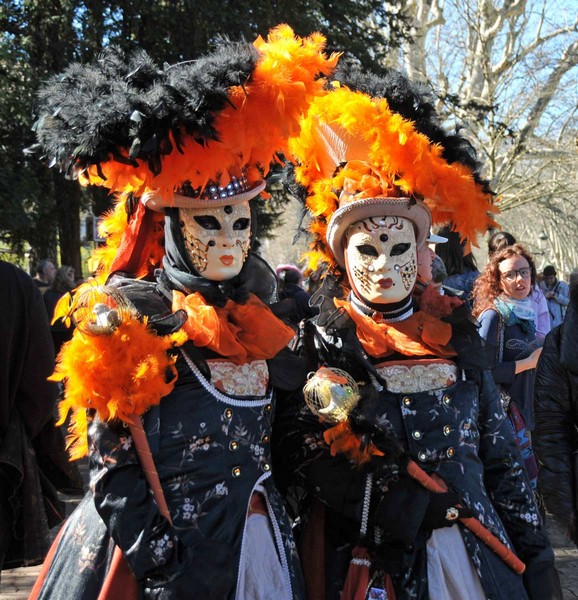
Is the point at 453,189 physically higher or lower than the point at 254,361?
higher

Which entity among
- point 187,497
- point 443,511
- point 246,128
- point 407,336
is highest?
point 246,128

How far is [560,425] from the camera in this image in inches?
127

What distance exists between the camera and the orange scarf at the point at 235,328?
105 inches

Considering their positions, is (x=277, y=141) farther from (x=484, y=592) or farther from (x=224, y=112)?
(x=484, y=592)

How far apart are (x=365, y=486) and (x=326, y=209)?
1.04 meters

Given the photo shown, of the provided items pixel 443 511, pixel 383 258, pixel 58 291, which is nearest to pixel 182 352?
pixel 383 258

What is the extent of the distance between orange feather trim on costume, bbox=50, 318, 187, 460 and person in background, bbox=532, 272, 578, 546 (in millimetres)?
1499

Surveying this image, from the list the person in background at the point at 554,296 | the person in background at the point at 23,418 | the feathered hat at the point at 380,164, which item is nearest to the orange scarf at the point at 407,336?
the feathered hat at the point at 380,164

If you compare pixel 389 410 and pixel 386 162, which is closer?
pixel 389 410

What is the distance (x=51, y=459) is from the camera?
10.4 ft

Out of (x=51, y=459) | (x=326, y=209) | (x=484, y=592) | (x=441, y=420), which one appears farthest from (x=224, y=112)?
(x=484, y=592)

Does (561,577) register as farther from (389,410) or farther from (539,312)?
(389,410)

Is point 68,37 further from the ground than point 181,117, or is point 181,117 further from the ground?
point 68,37

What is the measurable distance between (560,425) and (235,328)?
133 cm
